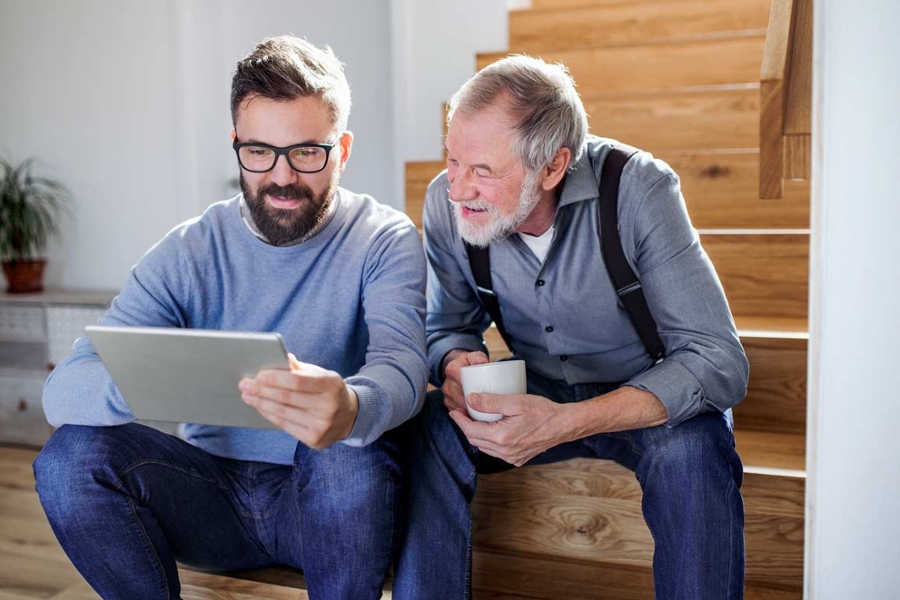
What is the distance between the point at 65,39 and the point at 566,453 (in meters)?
3.19

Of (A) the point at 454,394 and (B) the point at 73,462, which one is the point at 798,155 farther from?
(B) the point at 73,462

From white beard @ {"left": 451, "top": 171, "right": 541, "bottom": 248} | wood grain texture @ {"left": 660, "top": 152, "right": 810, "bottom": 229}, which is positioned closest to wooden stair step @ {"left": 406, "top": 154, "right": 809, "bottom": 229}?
wood grain texture @ {"left": 660, "top": 152, "right": 810, "bottom": 229}

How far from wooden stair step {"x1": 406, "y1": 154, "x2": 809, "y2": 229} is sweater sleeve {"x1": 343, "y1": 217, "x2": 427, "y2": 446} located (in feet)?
3.39

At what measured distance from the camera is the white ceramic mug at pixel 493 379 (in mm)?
1357

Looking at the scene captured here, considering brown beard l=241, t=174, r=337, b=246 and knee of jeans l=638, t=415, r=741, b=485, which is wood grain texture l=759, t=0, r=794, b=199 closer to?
knee of jeans l=638, t=415, r=741, b=485

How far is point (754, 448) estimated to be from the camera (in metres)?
1.81

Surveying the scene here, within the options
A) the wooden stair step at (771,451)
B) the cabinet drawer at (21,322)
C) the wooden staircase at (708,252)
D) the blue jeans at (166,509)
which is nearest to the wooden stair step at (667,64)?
the wooden staircase at (708,252)

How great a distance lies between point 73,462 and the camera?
54.6 inches

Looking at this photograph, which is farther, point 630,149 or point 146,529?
point 630,149

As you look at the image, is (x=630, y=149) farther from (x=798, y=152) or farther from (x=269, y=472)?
(x=269, y=472)

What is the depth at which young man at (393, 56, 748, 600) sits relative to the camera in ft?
4.48

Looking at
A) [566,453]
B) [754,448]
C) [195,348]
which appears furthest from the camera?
[754,448]

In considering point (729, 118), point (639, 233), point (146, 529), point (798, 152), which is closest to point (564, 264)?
point (639, 233)

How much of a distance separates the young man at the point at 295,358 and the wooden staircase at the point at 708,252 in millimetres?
417
